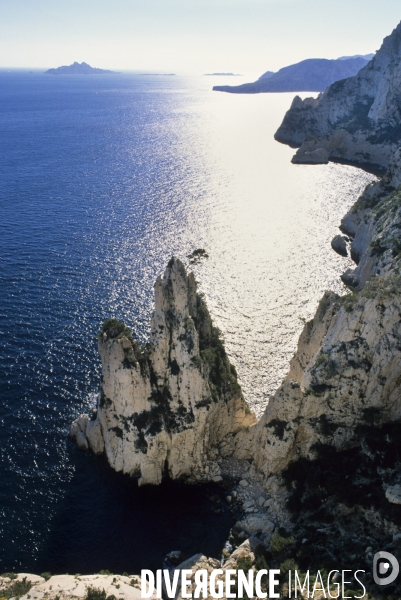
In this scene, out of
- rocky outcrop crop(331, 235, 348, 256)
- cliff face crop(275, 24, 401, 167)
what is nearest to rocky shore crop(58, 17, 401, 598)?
rocky outcrop crop(331, 235, 348, 256)

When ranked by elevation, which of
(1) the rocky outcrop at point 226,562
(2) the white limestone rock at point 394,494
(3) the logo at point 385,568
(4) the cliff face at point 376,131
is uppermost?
(4) the cliff face at point 376,131

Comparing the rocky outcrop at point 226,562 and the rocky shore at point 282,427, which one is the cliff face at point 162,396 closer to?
the rocky shore at point 282,427

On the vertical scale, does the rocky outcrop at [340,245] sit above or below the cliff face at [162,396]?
above

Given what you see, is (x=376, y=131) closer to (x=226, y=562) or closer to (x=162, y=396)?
(x=162, y=396)

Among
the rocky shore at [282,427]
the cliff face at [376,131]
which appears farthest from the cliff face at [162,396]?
the cliff face at [376,131]

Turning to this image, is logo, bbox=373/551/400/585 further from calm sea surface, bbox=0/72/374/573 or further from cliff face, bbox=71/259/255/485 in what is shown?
cliff face, bbox=71/259/255/485
